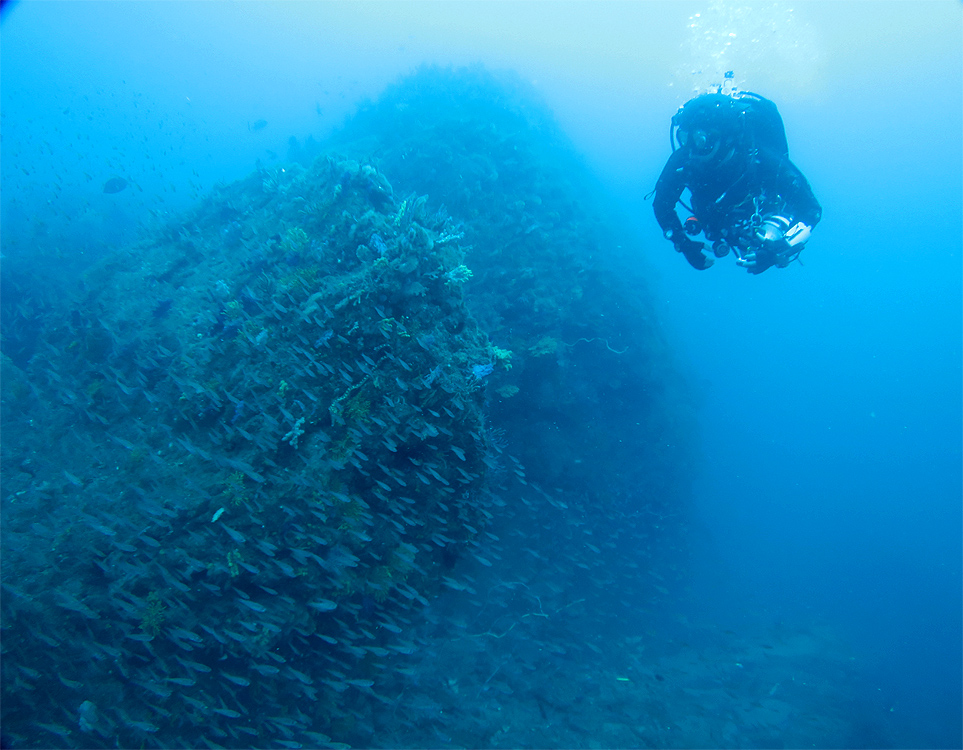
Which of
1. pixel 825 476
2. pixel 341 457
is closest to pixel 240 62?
pixel 341 457

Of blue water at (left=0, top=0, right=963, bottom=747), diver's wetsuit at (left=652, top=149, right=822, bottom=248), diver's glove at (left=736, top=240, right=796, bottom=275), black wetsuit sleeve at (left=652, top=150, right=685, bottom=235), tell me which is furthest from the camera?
blue water at (left=0, top=0, right=963, bottom=747)

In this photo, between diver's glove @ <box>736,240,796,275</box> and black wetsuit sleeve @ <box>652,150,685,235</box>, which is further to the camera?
black wetsuit sleeve @ <box>652,150,685,235</box>

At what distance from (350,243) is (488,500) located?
517 centimetres

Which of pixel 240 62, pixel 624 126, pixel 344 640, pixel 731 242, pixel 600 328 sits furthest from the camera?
pixel 240 62

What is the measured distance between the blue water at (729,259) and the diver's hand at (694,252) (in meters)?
8.33

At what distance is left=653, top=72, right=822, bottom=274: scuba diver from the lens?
6.04 metres

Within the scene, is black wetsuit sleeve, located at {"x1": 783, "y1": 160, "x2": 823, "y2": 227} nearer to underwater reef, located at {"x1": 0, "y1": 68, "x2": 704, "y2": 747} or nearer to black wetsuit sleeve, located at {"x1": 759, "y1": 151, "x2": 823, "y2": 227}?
black wetsuit sleeve, located at {"x1": 759, "y1": 151, "x2": 823, "y2": 227}

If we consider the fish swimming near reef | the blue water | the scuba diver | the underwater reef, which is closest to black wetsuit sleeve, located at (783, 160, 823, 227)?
the scuba diver

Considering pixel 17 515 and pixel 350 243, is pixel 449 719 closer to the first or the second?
pixel 17 515

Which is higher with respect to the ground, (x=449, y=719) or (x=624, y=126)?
(x=624, y=126)

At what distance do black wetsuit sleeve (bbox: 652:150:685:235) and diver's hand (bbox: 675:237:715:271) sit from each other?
0.99 ft

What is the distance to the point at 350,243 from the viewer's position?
6.95 meters

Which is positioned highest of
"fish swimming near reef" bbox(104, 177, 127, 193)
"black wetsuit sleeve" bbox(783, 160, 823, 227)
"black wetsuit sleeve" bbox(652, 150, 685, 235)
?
"fish swimming near reef" bbox(104, 177, 127, 193)

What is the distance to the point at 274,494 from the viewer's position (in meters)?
5.12
